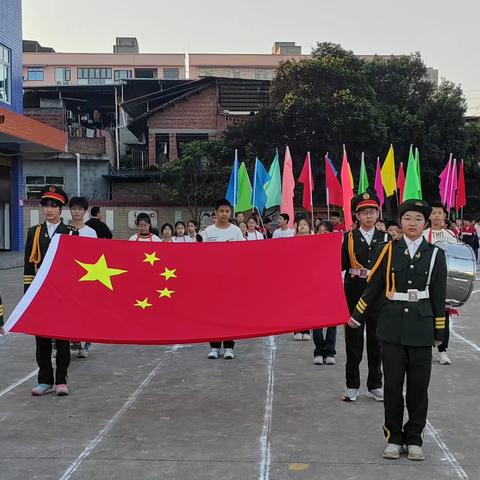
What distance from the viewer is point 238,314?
5449mm

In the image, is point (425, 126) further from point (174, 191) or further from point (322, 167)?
point (174, 191)

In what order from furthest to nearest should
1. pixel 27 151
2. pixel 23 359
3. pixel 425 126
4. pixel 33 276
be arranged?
pixel 425 126 < pixel 27 151 < pixel 23 359 < pixel 33 276

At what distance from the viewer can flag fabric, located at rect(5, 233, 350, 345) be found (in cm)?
529

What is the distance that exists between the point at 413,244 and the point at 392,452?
1.43 meters

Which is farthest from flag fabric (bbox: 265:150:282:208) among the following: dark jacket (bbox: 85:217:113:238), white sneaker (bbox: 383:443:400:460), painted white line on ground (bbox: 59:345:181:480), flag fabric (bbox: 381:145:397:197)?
white sneaker (bbox: 383:443:400:460)

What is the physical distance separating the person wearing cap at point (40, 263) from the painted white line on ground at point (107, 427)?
25.9 inches

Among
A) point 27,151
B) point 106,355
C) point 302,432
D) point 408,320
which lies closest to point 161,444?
point 302,432

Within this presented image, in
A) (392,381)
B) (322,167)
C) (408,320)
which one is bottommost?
(392,381)

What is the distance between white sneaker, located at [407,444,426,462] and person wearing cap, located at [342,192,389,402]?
1.35 m

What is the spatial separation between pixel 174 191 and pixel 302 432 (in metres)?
28.1

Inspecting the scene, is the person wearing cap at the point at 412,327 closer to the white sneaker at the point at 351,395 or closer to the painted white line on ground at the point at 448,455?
the painted white line on ground at the point at 448,455

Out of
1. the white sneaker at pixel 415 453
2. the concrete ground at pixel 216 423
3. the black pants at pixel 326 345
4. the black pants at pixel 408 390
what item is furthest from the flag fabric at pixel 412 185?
the white sneaker at pixel 415 453

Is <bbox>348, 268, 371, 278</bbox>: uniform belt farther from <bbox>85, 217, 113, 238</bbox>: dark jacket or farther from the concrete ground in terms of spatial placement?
<bbox>85, 217, 113, 238</bbox>: dark jacket

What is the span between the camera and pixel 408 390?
4.26 metres
